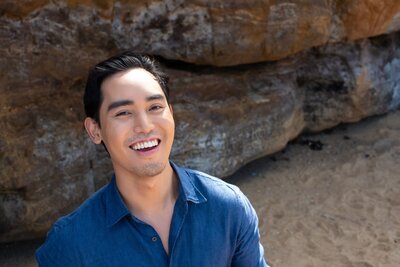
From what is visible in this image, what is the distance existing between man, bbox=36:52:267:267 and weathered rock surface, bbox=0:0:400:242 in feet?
5.36

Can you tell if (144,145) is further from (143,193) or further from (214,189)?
(214,189)

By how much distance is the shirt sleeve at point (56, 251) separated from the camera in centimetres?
155

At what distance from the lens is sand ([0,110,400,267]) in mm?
3553

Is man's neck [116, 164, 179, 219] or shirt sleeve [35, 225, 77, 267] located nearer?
shirt sleeve [35, 225, 77, 267]

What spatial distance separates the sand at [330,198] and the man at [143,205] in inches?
77.3

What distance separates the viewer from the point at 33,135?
10.8ft

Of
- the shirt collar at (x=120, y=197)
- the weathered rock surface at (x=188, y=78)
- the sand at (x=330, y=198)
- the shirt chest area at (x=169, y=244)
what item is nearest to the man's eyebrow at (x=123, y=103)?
the shirt collar at (x=120, y=197)

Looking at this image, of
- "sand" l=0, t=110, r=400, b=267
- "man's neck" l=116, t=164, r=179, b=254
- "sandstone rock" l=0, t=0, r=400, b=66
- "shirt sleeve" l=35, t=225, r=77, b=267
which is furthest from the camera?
"sand" l=0, t=110, r=400, b=267

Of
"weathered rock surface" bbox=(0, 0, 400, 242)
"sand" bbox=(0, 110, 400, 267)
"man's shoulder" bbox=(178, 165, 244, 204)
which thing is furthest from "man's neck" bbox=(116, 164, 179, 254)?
"sand" bbox=(0, 110, 400, 267)

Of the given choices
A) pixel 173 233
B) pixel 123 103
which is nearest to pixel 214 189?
pixel 173 233

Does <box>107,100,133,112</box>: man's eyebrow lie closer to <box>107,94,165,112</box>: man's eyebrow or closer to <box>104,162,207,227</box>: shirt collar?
<box>107,94,165,112</box>: man's eyebrow

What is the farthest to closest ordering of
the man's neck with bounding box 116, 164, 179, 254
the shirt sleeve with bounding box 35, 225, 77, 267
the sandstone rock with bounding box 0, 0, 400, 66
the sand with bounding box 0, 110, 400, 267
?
the sand with bounding box 0, 110, 400, 267
the sandstone rock with bounding box 0, 0, 400, 66
the man's neck with bounding box 116, 164, 179, 254
the shirt sleeve with bounding box 35, 225, 77, 267

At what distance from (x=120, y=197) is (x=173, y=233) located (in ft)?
0.70

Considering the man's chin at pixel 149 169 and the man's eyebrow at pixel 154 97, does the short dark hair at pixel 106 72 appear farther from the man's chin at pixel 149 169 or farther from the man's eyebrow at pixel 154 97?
the man's chin at pixel 149 169
